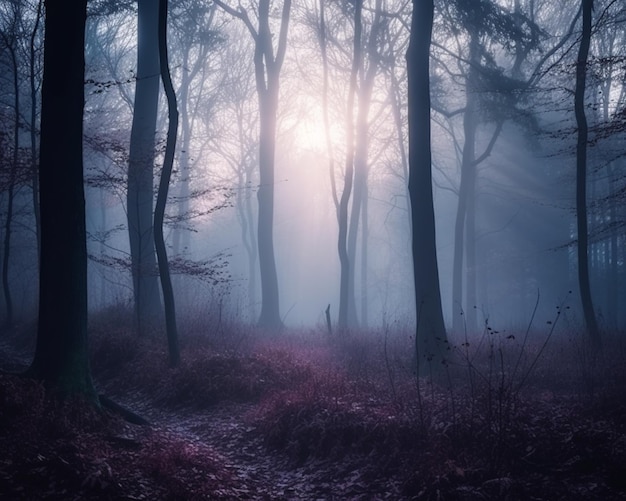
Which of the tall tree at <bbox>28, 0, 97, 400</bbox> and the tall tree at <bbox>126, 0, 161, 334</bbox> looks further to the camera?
the tall tree at <bbox>126, 0, 161, 334</bbox>

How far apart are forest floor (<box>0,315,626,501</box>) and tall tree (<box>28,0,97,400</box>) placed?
60cm

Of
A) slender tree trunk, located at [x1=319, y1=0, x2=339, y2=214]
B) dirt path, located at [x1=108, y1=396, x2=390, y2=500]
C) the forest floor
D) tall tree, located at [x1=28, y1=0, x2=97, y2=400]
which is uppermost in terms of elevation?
slender tree trunk, located at [x1=319, y1=0, x2=339, y2=214]

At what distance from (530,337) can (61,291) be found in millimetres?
13609

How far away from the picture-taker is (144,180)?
47.3 ft

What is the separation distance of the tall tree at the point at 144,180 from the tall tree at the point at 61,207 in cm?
646

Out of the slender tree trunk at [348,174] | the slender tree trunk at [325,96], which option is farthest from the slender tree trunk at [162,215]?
the slender tree trunk at [325,96]

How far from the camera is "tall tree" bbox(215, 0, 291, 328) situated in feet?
69.0

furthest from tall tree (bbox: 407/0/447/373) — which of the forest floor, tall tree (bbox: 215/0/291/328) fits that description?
tall tree (bbox: 215/0/291/328)

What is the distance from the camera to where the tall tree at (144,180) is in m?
14.1

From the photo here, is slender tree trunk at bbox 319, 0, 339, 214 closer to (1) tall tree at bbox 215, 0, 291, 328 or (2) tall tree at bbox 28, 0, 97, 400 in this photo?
(1) tall tree at bbox 215, 0, 291, 328

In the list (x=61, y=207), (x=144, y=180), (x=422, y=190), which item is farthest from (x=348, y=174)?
(x=61, y=207)

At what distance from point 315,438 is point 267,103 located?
55.0 feet

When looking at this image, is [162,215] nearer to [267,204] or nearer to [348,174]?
[348,174]

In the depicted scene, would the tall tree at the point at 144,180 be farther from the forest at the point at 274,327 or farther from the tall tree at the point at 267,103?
the tall tree at the point at 267,103
